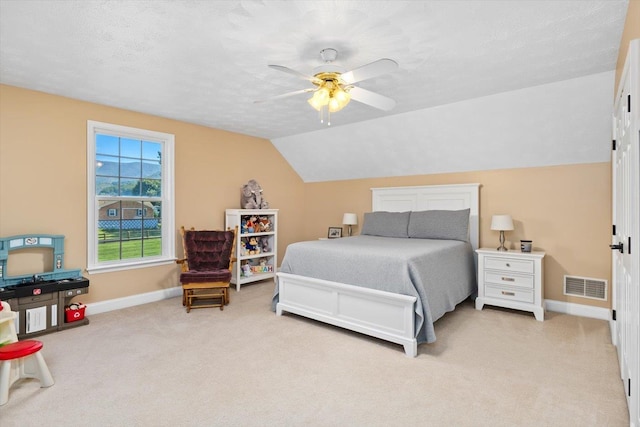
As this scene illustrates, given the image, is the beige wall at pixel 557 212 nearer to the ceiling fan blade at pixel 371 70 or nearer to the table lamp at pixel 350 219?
the table lamp at pixel 350 219

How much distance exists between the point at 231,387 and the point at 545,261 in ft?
12.3

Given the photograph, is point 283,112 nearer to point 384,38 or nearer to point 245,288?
point 384,38

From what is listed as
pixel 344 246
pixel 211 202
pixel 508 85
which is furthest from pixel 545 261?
pixel 211 202

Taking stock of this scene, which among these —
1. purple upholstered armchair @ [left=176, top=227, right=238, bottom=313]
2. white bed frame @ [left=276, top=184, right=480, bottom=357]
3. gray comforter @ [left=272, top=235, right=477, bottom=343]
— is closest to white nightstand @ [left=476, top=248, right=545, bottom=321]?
gray comforter @ [left=272, top=235, right=477, bottom=343]

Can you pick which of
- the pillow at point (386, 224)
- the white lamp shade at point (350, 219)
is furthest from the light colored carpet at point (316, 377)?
the white lamp shade at point (350, 219)

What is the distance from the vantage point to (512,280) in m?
3.74

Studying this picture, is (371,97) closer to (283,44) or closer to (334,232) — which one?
(283,44)

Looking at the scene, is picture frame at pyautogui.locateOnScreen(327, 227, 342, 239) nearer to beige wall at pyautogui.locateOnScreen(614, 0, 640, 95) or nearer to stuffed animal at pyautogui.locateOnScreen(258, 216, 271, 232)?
stuffed animal at pyautogui.locateOnScreen(258, 216, 271, 232)

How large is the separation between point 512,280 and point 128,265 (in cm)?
447

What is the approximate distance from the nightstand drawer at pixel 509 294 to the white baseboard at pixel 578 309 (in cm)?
52

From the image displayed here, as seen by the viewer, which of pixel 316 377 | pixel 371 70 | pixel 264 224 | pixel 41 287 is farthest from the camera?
pixel 264 224

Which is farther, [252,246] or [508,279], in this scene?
[252,246]

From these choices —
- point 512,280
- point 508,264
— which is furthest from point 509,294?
point 508,264

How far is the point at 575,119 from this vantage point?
346 cm
